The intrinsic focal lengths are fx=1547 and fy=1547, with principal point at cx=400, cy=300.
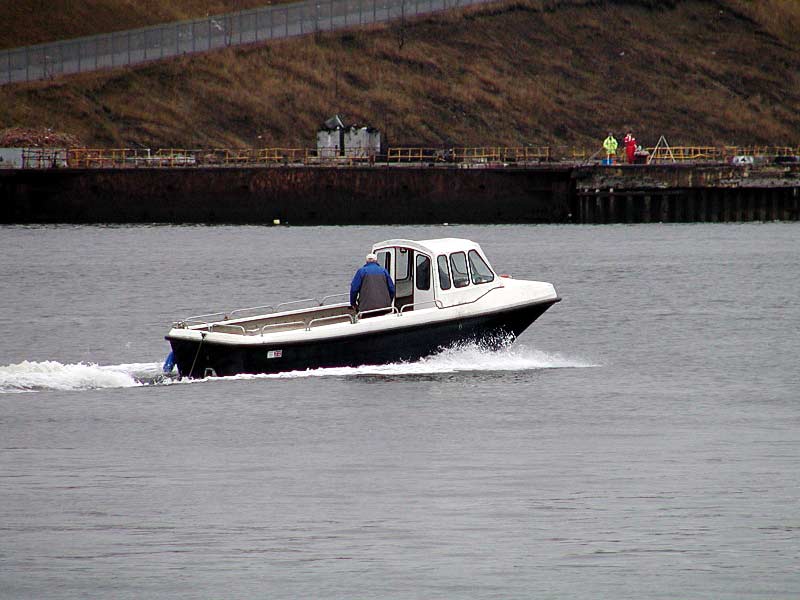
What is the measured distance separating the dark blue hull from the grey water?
0.32m

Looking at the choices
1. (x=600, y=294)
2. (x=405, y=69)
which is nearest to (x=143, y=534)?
(x=600, y=294)

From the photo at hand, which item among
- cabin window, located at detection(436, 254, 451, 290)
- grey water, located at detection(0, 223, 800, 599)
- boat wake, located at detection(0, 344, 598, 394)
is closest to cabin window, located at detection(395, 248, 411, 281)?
cabin window, located at detection(436, 254, 451, 290)

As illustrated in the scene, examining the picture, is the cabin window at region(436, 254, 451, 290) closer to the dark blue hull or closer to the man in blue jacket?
the dark blue hull

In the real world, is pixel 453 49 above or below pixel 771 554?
above

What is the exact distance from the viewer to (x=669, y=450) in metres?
23.8

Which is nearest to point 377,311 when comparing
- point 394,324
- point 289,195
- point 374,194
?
point 394,324

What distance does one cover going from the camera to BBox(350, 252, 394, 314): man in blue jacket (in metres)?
28.3

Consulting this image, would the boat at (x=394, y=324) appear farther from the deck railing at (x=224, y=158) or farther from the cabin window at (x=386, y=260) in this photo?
the deck railing at (x=224, y=158)

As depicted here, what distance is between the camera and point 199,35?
11606 cm

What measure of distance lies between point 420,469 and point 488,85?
105m

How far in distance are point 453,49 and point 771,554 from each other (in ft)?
368

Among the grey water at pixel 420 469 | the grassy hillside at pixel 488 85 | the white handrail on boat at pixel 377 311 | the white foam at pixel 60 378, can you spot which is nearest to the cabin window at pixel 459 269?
the grey water at pixel 420 469

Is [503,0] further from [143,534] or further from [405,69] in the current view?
[143,534]

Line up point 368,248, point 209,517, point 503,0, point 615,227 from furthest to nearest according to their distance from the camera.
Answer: point 503,0 < point 615,227 < point 368,248 < point 209,517
